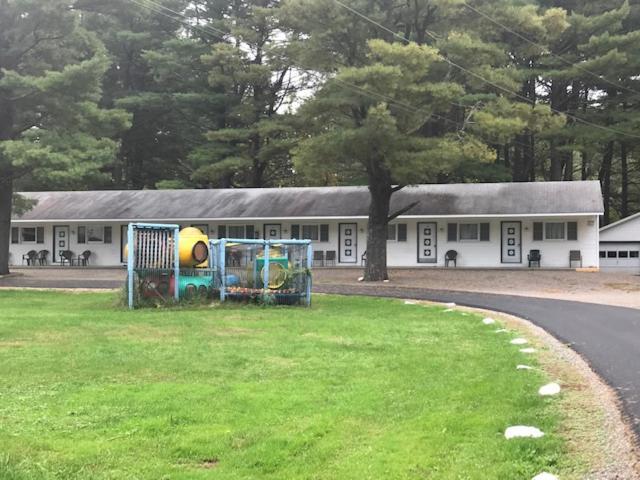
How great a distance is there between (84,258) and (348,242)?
1435 centimetres

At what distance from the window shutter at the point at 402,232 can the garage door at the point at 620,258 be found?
967cm

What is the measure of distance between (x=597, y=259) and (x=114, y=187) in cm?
3476

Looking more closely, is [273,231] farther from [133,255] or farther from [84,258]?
[133,255]

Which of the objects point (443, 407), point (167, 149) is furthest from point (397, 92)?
point (167, 149)

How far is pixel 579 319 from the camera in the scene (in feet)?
44.6

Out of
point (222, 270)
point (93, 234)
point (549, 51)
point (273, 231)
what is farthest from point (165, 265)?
point (549, 51)

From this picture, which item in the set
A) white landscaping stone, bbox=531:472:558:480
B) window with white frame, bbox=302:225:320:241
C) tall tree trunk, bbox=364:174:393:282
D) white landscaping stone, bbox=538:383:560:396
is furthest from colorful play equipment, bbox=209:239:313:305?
window with white frame, bbox=302:225:320:241

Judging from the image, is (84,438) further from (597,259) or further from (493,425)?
(597,259)

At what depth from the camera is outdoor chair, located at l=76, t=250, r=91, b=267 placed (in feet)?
118

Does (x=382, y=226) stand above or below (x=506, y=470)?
above

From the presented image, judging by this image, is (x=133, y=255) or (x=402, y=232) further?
(x=402, y=232)

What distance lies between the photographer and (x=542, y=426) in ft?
18.6

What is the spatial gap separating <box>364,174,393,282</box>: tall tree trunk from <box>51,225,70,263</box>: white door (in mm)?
19204

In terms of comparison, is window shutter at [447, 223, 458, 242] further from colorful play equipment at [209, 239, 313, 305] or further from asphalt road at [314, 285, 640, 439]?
colorful play equipment at [209, 239, 313, 305]
